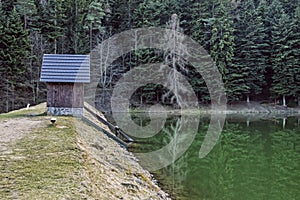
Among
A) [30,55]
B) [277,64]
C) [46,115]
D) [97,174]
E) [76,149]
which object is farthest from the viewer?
[277,64]

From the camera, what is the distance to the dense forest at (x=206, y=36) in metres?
34.4

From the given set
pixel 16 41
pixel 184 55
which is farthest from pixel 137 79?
pixel 16 41

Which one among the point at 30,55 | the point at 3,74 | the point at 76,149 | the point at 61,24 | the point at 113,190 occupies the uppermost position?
the point at 61,24

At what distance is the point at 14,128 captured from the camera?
11453 mm

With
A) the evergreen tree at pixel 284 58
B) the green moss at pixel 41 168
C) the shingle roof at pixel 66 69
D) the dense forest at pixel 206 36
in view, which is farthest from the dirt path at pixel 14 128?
the evergreen tree at pixel 284 58

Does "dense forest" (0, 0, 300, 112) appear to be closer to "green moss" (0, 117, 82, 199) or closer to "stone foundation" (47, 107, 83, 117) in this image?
"stone foundation" (47, 107, 83, 117)

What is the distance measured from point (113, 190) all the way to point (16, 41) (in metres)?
25.8

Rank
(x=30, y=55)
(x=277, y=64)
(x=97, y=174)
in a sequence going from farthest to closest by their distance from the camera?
(x=277, y=64)
(x=30, y=55)
(x=97, y=174)

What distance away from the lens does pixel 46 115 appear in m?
15.2

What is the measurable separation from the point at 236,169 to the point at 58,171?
7.32 metres

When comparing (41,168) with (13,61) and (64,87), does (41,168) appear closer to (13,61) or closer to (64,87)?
(64,87)

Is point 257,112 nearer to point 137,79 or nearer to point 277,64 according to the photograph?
point 277,64

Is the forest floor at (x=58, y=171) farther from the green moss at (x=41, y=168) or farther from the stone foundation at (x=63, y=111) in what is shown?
the stone foundation at (x=63, y=111)

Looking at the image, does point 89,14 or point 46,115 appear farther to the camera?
point 89,14
